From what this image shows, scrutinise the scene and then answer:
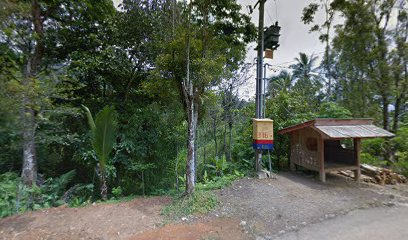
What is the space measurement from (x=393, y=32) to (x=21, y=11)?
41.1ft

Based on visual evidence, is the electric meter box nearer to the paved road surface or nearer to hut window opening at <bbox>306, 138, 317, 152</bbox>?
hut window opening at <bbox>306, 138, 317, 152</bbox>

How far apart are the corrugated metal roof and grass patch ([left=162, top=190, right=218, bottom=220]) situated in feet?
11.3

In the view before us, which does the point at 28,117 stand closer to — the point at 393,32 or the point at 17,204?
the point at 17,204

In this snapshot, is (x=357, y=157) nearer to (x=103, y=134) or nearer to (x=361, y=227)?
(x=361, y=227)

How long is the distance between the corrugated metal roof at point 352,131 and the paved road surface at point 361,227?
1.85 meters

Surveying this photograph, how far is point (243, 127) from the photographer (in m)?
8.45

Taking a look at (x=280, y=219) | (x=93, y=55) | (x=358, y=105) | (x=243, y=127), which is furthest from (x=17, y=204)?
(x=358, y=105)

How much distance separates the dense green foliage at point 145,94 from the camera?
5.06m

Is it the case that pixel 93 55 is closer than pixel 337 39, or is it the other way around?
pixel 93 55

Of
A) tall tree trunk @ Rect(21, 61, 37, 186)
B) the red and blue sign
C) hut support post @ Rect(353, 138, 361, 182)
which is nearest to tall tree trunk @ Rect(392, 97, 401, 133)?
hut support post @ Rect(353, 138, 361, 182)

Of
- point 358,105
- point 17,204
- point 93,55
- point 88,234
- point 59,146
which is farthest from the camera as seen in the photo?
point 358,105

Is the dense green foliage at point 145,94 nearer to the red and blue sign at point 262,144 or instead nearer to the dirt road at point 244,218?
the dirt road at point 244,218

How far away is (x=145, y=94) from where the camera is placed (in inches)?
280

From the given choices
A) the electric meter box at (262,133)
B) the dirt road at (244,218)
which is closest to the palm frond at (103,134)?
the dirt road at (244,218)
